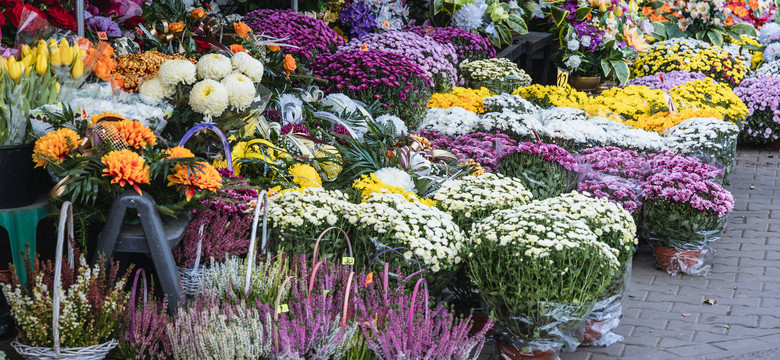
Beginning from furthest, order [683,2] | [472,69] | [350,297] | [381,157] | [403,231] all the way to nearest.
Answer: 1. [683,2]
2. [472,69]
3. [381,157]
4. [403,231]
5. [350,297]

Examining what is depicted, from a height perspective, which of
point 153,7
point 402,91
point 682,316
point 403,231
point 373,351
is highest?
point 153,7

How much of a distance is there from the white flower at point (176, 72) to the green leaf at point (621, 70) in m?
6.78

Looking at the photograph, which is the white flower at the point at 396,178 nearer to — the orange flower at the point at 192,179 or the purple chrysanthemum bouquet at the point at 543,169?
the purple chrysanthemum bouquet at the point at 543,169

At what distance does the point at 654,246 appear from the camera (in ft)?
15.7

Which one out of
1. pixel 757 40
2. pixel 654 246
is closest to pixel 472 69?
pixel 654 246

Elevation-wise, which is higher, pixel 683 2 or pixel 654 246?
pixel 683 2

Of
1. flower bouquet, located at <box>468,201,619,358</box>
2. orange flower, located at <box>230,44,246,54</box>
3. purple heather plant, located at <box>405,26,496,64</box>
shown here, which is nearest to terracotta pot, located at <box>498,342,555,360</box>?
flower bouquet, located at <box>468,201,619,358</box>

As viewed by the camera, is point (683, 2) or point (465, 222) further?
point (683, 2)

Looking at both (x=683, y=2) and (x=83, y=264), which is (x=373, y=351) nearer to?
(x=83, y=264)

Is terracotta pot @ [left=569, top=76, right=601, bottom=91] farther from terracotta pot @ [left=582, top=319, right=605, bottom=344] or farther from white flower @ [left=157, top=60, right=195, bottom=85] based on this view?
white flower @ [left=157, top=60, right=195, bottom=85]

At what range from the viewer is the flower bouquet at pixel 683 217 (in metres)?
4.57

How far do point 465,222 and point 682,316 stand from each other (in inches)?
56.6

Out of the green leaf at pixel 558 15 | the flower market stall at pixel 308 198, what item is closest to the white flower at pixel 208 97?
the flower market stall at pixel 308 198

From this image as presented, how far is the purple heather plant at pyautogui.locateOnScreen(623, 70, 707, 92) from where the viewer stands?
8.00m
